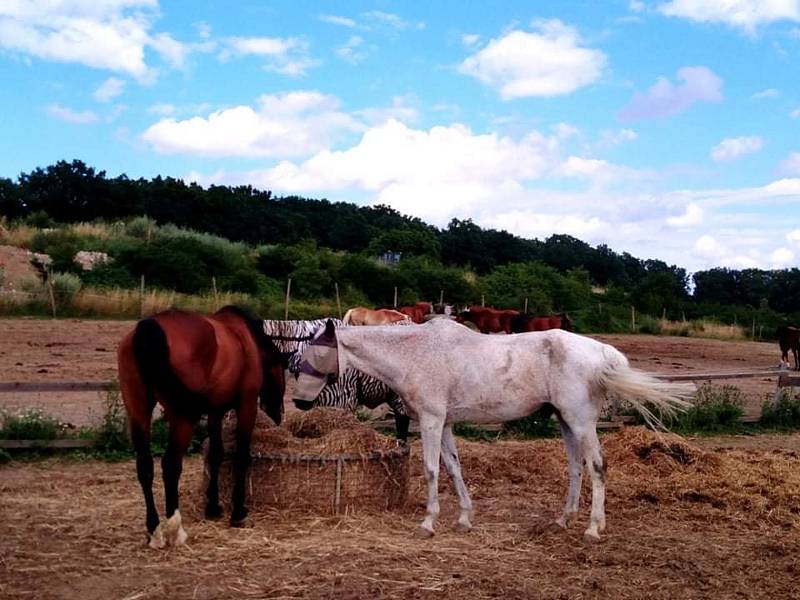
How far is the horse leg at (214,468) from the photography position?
5957 millimetres

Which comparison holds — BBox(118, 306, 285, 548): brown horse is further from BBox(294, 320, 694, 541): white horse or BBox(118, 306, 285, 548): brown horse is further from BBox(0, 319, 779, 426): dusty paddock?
BBox(0, 319, 779, 426): dusty paddock

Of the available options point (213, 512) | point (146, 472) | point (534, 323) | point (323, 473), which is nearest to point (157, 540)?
point (146, 472)

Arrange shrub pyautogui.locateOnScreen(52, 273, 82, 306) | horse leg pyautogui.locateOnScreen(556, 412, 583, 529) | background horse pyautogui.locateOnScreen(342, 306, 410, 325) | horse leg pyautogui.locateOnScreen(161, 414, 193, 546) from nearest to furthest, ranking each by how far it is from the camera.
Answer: horse leg pyautogui.locateOnScreen(161, 414, 193, 546), horse leg pyautogui.locateOnScreen(556, 412, 583, 529), background horse pyautogui.locateOnScreen(342, 306, 410, 325), shrub pyautogui.locateOnScreen(52, 273, 82, 306)

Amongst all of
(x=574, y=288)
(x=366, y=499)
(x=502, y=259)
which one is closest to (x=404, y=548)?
(x=366, y=499)

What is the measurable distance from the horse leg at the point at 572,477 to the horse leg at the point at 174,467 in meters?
2.79

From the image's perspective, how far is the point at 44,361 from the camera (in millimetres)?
14312

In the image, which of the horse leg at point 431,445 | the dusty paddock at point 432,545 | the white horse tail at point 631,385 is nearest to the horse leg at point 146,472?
the dusty paddock at point 432,545

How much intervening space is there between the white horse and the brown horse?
0.60 metres

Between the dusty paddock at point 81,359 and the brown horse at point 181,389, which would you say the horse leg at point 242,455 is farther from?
the dusty paddock at point 81,359

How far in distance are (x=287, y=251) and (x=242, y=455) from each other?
87.6ft

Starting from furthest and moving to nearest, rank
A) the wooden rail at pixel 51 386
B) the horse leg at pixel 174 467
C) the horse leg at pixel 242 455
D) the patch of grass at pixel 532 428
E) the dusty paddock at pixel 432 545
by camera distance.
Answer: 1. the patch of grass at pixel 532 428
2. the wooden rail at pixel 51 386
3. the horse leg at pixel 242 455
4. the horse leg at pixel 174 467
5. the dusty paddock at pixel 432 545

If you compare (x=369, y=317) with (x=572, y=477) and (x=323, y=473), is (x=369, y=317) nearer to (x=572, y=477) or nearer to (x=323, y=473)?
(x=323, y=473)

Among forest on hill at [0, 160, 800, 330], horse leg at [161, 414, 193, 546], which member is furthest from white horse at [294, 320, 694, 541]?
forest on hill at [0, 160, 800, 330]

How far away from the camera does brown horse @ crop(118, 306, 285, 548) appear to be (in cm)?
529
